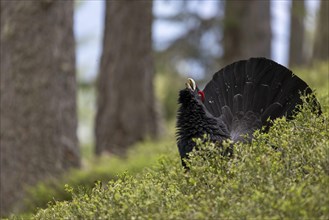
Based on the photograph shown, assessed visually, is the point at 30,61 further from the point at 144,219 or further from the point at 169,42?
the point at 169,42

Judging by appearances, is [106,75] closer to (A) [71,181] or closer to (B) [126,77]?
(B) [126,77]

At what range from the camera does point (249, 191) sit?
4031 millimetres

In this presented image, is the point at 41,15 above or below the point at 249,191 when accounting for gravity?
above

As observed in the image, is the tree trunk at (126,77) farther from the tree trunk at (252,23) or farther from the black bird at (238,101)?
the black bird at (238,101)

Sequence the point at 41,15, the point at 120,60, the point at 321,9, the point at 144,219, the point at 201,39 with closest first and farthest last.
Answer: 1. the point at 144,219
2. the point at 41,15
3. the point at 120,60
4. the point at 321,9
5. the point at 201,39

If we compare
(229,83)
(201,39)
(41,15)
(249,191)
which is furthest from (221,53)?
(249,191)

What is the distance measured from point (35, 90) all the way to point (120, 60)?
14.9 ft

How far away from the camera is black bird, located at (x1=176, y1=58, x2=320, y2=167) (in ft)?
19.6

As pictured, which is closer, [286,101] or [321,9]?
[286,101]

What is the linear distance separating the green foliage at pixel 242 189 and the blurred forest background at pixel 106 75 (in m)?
0.68

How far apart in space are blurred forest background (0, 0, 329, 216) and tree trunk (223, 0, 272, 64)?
0.08ft

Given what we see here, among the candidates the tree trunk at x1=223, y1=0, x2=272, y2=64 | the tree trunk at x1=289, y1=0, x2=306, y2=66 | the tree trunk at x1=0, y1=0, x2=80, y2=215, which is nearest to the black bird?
the tree trunk at x1=0, y1=0, x2=80, y2=215

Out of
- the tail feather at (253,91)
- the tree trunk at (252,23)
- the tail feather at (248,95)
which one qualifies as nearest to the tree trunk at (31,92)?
the tail feather at (253,91)

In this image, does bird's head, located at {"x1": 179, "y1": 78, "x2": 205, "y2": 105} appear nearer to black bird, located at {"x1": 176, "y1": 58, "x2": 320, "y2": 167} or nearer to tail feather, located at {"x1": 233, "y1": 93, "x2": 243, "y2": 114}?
black bird, located at {"x1": 176, "y1": 58, "x2": 320, "y2": 167}
